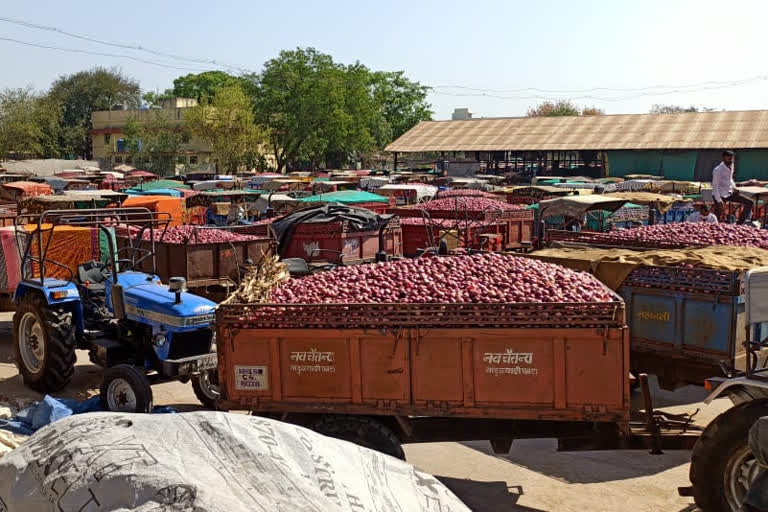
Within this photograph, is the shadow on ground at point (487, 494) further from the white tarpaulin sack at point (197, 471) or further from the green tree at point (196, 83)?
the green tree at point (196, 83)

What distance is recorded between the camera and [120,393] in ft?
27.7

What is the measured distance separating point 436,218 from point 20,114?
6493 centimetres

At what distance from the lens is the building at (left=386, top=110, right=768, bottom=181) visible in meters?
44.3

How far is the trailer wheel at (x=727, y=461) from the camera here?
18.2 ft

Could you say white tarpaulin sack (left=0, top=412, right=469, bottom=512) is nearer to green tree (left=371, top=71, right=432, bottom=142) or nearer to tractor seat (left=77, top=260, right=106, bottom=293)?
tractor seat (left=77, top=260, right=106, bottom=293)

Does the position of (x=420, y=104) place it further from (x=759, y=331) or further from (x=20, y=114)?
(x=759, y=331)

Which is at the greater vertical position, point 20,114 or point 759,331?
point 20,114

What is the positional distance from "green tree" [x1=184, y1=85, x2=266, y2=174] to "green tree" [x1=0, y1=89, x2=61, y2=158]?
1728 centimetres

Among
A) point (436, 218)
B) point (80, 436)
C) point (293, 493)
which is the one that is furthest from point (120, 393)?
point (436, 218)

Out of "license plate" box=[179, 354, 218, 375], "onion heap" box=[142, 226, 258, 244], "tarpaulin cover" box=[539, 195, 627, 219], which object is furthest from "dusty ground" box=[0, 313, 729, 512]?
"tarpaulin cover" box=[539, 195, 627, 219]

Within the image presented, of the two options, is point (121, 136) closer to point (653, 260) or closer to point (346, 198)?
point (346, 198)

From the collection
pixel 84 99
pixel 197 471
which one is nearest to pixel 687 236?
pixel 197 471

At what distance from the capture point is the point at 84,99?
93312 mm

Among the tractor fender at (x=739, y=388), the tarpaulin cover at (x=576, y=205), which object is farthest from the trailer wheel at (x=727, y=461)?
the tarpaulin cover at (x=576, y=205)
